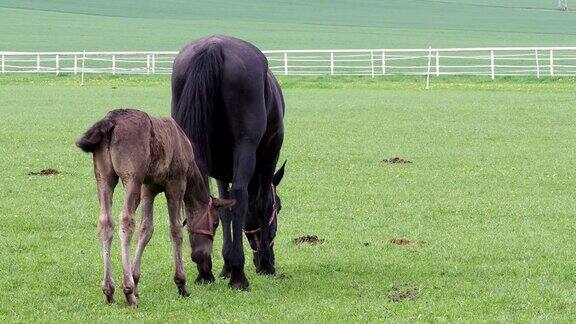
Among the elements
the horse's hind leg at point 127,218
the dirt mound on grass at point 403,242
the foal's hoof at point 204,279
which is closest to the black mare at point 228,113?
the foal's hoof at point 204,279

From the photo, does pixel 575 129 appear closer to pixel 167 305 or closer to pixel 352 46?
pixel 167 305

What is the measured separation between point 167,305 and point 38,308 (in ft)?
3.22

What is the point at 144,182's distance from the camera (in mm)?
8602

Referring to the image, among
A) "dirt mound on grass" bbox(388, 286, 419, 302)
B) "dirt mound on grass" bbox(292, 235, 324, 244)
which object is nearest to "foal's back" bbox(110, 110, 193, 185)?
"dirt mound on grass" bbox(388, 286, 419, 302)

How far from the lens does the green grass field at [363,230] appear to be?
858 cm

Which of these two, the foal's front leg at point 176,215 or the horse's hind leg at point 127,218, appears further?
the foal's front leg at point 176,215

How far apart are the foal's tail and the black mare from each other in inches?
50.4

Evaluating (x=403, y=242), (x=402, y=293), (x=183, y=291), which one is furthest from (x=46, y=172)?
(x=402, y=293)

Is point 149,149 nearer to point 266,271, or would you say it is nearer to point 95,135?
point 95,135

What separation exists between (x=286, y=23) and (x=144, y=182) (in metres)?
95.9

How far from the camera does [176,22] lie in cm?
9938

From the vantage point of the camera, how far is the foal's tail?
8.01m

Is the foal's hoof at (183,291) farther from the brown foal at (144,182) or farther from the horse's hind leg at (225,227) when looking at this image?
the horse's hind leg at (225,227)

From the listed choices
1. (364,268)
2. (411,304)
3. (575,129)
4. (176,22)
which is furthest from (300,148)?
(176,22)
